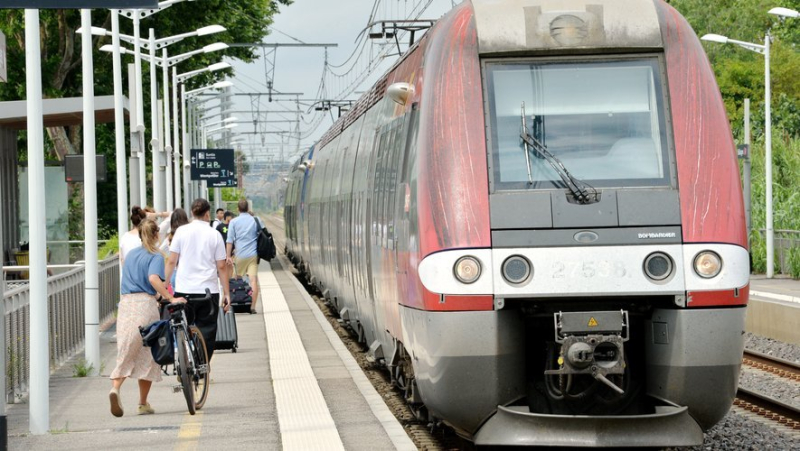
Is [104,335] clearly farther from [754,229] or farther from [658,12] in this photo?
[754,229]

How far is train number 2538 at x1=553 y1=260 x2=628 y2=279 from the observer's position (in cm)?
854

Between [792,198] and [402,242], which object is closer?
[402,242]

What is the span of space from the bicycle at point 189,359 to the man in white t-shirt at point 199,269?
0.42 feet

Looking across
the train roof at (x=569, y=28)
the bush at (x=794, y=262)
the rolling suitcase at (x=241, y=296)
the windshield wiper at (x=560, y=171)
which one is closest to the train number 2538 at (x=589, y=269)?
the windshield wiper at (x=560, y=171)

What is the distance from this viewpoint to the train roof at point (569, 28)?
919cm

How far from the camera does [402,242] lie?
9.98 metres

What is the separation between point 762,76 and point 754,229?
26871mm

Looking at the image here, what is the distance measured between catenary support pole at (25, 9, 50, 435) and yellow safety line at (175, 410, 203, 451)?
1042 mm

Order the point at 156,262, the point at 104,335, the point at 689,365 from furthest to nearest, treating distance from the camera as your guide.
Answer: the point at 104,335
the point at 156,262
the point at 689,365

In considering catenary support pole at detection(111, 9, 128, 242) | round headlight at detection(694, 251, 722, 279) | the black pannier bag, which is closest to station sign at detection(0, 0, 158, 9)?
round headlight at detection(694, 251, 722, 279)

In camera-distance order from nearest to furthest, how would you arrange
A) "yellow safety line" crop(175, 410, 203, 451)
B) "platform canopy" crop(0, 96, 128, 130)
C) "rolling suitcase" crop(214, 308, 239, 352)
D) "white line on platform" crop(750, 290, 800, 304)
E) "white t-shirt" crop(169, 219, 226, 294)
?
"yellow safety line" crop(175, 410, 203, 451)
"white t-shirt" crop(169, 219, 226, 294)
"rolling suitcase" crop(214, 308, 239, 352)
"white line on platform" crop(750, 290, 800, 304)
"platform canopy" crop(0, 96, 128, 130)

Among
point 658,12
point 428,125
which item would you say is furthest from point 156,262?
point 658,12

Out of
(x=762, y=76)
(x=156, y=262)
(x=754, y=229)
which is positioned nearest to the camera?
(x=156, y=262)

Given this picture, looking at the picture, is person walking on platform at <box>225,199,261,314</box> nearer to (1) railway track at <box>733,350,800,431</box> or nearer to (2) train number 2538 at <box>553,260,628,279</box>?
(1) railway track at <box>733,350,800,431</box>
